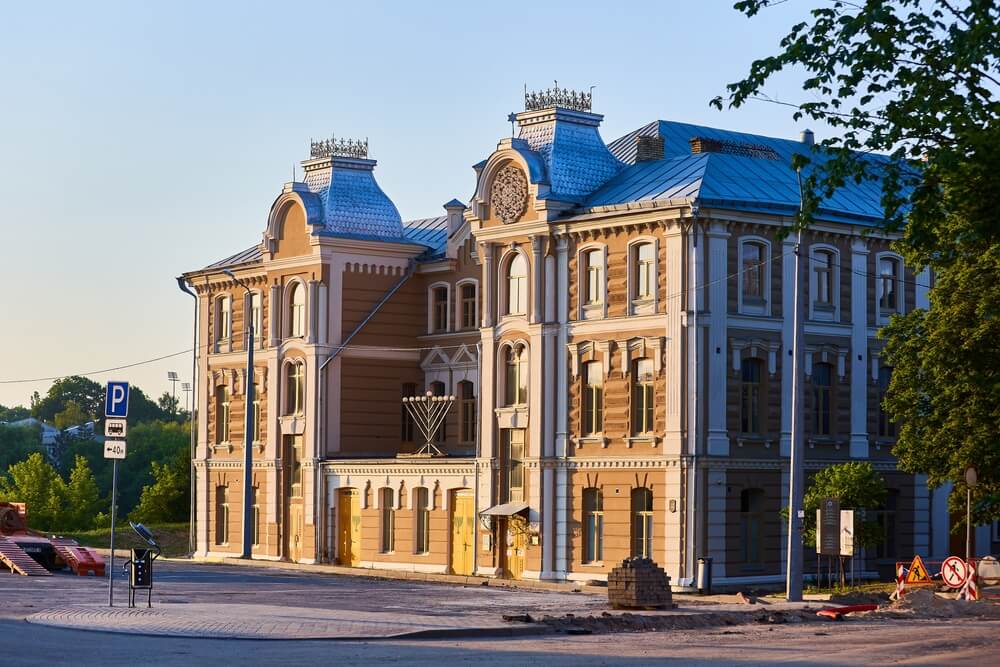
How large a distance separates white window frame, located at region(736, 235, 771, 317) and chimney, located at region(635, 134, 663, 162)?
22.1ft

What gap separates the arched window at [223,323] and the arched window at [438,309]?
26.2 ft

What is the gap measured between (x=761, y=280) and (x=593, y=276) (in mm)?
4466

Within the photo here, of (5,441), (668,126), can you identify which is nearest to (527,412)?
(668,126)

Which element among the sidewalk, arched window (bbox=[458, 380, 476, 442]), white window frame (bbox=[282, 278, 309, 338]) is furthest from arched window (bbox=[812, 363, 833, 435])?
the sidewalk

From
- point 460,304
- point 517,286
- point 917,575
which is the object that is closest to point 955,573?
point 917,575

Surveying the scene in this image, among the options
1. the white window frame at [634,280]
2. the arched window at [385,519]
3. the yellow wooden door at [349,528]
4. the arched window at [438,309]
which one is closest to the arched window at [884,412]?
the white window frame at [634,280]

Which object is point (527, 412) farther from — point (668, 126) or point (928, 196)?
point (928, 196)

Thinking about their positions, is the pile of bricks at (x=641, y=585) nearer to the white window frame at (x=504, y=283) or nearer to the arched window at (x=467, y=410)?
the white window frame at (x=504, y=283)

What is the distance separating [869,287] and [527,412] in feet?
32.1

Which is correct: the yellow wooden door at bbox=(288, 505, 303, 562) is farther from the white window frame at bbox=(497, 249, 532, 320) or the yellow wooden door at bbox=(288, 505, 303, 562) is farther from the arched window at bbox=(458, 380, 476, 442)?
the white window frame at bbox=(497, 249, 532, 320)

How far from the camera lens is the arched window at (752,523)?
4647 cm

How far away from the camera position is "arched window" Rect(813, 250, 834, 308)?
48.1 meters

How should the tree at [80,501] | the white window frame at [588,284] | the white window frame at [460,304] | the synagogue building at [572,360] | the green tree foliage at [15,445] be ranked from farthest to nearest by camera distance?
the green tree foliage at [15,445]
the tree at [80,501]
the white window frame at [460,304]
the white window frame at [588,284]
the synagogue building at [572,360]

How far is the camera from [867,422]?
49.5 meters
